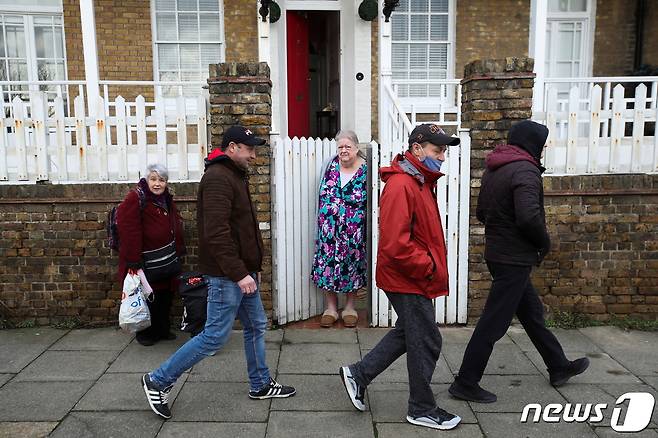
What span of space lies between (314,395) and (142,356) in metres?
1.64

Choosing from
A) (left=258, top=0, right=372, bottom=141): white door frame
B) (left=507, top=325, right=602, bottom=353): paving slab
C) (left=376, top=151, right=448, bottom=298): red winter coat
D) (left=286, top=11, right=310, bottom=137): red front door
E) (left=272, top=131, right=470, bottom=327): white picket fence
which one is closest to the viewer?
(left=376, top=151, right=448, bottom=298): red winter coat

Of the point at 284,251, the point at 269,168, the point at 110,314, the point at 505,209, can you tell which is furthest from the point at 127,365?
the point at 505,209

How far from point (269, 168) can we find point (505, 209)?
2.32 meters

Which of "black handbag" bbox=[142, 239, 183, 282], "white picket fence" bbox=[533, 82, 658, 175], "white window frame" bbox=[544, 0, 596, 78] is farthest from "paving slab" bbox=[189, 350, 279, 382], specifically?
"white window frame" bbox=[544, 0, 596, 78]

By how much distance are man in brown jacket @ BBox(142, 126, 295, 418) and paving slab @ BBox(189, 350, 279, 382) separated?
659mm

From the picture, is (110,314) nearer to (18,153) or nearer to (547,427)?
(18,153)

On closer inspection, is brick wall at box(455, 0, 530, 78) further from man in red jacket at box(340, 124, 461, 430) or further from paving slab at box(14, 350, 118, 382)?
paving slab at box(14, 350, 118, 382)

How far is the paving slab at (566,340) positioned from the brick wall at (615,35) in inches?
249

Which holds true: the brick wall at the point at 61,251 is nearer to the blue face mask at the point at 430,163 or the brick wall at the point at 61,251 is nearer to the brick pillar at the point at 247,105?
the brick pillar at the point at 247,105

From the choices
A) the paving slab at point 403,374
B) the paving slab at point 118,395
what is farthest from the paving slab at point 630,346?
the paving slab at point 118,395

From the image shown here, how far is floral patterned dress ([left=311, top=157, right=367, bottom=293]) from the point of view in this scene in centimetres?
529

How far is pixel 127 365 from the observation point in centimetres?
461

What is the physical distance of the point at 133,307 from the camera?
15.4 feet

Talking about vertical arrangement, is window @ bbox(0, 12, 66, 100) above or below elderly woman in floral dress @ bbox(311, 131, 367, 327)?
above
